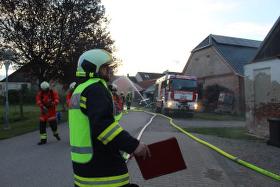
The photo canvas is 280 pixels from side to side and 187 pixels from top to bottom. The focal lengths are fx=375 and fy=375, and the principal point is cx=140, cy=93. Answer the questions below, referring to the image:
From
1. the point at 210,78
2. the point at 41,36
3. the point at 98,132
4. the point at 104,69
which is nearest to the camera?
the point at 98,132

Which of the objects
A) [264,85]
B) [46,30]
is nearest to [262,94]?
[264,85]

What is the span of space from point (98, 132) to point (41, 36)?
24.4m

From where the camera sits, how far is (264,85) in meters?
15.6

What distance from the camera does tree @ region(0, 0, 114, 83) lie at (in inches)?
1022

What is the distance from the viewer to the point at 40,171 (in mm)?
7641

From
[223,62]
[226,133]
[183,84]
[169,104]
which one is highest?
[223,62]

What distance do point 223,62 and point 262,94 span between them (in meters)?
21.1

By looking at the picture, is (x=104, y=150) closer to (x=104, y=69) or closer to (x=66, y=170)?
(x=104, y=69)

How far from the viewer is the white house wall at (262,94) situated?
48.4 ft

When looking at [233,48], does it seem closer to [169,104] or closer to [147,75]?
[169,104]

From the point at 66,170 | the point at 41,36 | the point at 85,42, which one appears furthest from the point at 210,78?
the point at 66,170

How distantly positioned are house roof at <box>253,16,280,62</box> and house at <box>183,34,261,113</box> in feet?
58.4

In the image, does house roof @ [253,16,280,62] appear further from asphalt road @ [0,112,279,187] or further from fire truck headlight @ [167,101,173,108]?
fire truck headlight @ [167,101,173,108]

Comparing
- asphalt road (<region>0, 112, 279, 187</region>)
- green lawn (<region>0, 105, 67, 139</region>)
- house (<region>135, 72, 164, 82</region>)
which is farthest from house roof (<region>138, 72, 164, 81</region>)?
asphalt road (<region>0, 112, 279, 187</region>)
